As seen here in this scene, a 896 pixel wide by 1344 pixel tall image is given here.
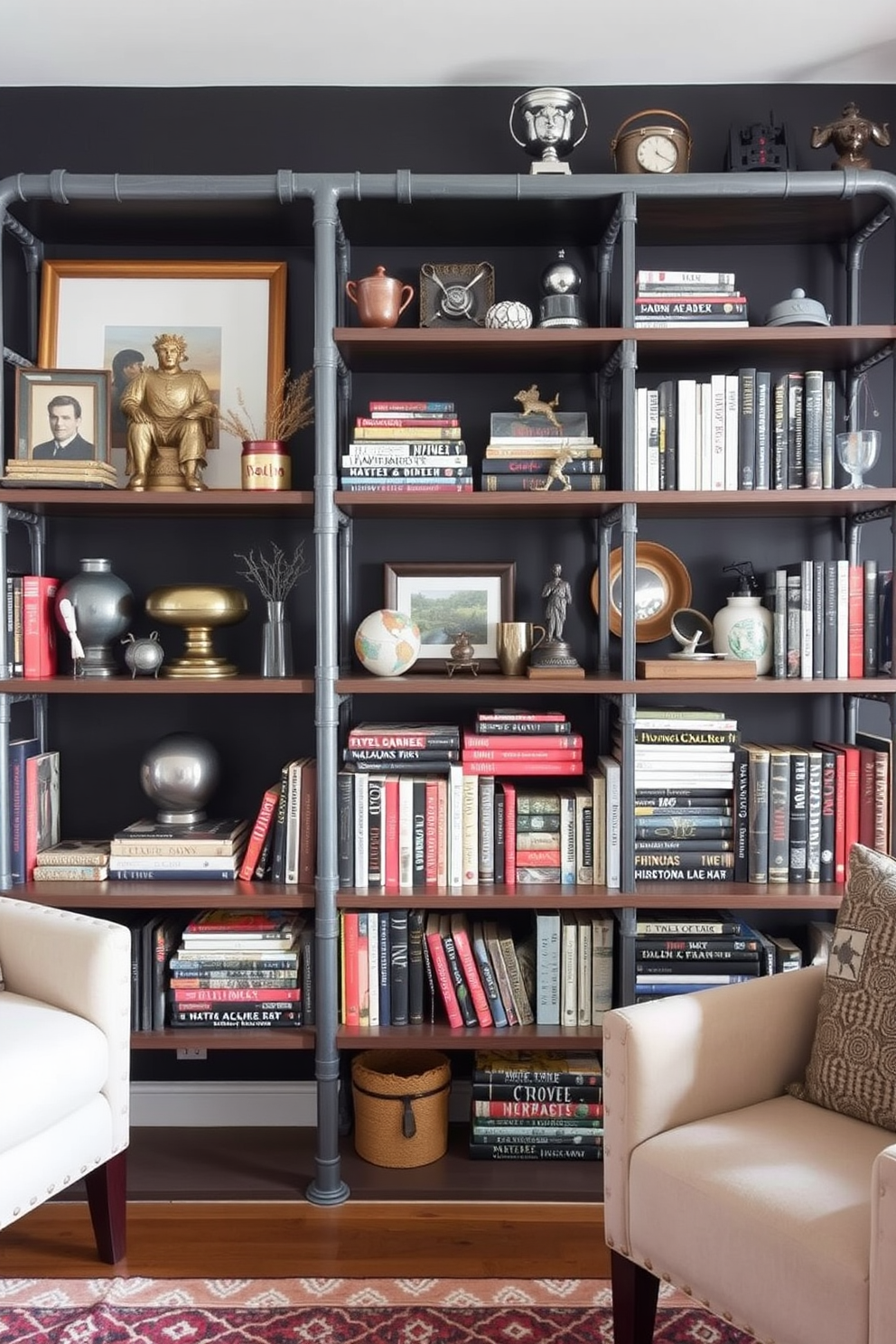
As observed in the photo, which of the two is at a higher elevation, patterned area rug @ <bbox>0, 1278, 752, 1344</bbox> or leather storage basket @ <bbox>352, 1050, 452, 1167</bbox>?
leather storage basket @ <bbox>352, 1050, 452, 1167</bbox>

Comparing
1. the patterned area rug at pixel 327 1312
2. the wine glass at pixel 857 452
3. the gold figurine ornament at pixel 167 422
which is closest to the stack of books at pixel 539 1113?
the patterned area rug at pixel 327 1312

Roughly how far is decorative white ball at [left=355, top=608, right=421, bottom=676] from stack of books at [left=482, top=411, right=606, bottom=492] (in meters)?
0.38

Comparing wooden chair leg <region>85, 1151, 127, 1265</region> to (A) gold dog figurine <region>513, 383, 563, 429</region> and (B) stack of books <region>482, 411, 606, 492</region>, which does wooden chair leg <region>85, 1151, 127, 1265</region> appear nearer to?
(B) stack of books <region>482, 411, 606, 492</region>

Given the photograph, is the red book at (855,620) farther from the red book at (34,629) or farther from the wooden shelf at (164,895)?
the red book at (34,629)


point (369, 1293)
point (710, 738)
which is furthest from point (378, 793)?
point (369, 1293)

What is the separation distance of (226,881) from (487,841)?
0.63m

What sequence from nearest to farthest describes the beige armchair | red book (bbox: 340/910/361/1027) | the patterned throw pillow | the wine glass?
the beige armchair → the patterned throw pillow → the wine glass → red book (bbox: 340/910/361/1027)

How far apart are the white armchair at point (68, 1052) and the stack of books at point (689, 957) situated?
1168 millimetres

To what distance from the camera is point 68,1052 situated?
204cm

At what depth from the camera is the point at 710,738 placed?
2.52 meters

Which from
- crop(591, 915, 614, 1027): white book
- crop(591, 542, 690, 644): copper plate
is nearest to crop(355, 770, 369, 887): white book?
crop(591, 915, 614, 1027): white book

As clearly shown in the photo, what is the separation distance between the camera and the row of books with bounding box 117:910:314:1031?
255cm

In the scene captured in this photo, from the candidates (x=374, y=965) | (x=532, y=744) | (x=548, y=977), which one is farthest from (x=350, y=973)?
(x=532, y=744)

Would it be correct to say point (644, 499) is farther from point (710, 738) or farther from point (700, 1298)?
point (700, 1298)
